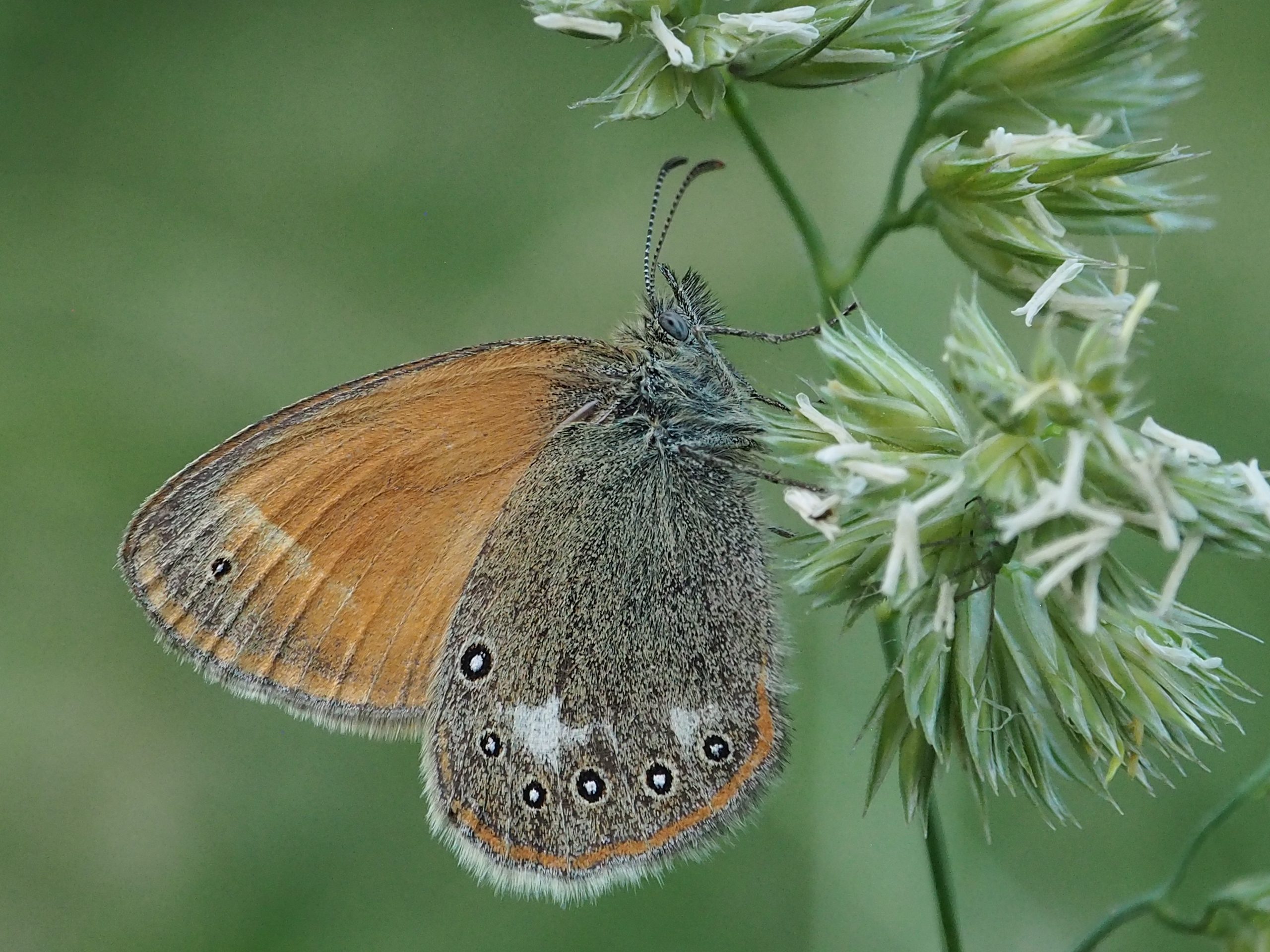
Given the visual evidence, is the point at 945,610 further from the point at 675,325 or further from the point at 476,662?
the point at 476,662

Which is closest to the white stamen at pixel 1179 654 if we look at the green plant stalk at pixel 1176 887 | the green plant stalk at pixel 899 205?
the green plant stalk at pixel 1176 887

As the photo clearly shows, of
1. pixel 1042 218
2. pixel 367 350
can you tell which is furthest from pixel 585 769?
pixel 367 350

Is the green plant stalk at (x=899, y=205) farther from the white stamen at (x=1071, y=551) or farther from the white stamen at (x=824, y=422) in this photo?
the white stamen at (x=1071, y=551)

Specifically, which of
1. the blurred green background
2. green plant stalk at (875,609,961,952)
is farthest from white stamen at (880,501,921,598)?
the blurred green background

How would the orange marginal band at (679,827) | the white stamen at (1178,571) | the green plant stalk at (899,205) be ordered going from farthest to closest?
the orange marginal band at (679,827), the green plant stalk at (899,205), the white stamen at (1178,571)

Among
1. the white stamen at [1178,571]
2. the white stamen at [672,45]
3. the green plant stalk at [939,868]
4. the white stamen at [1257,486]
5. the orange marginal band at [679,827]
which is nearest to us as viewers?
the white stamen at [1178,571]

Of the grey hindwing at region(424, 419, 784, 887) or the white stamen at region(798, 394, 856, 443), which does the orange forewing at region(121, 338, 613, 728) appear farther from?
the white stamen at region(798, 394, 856, 443)
